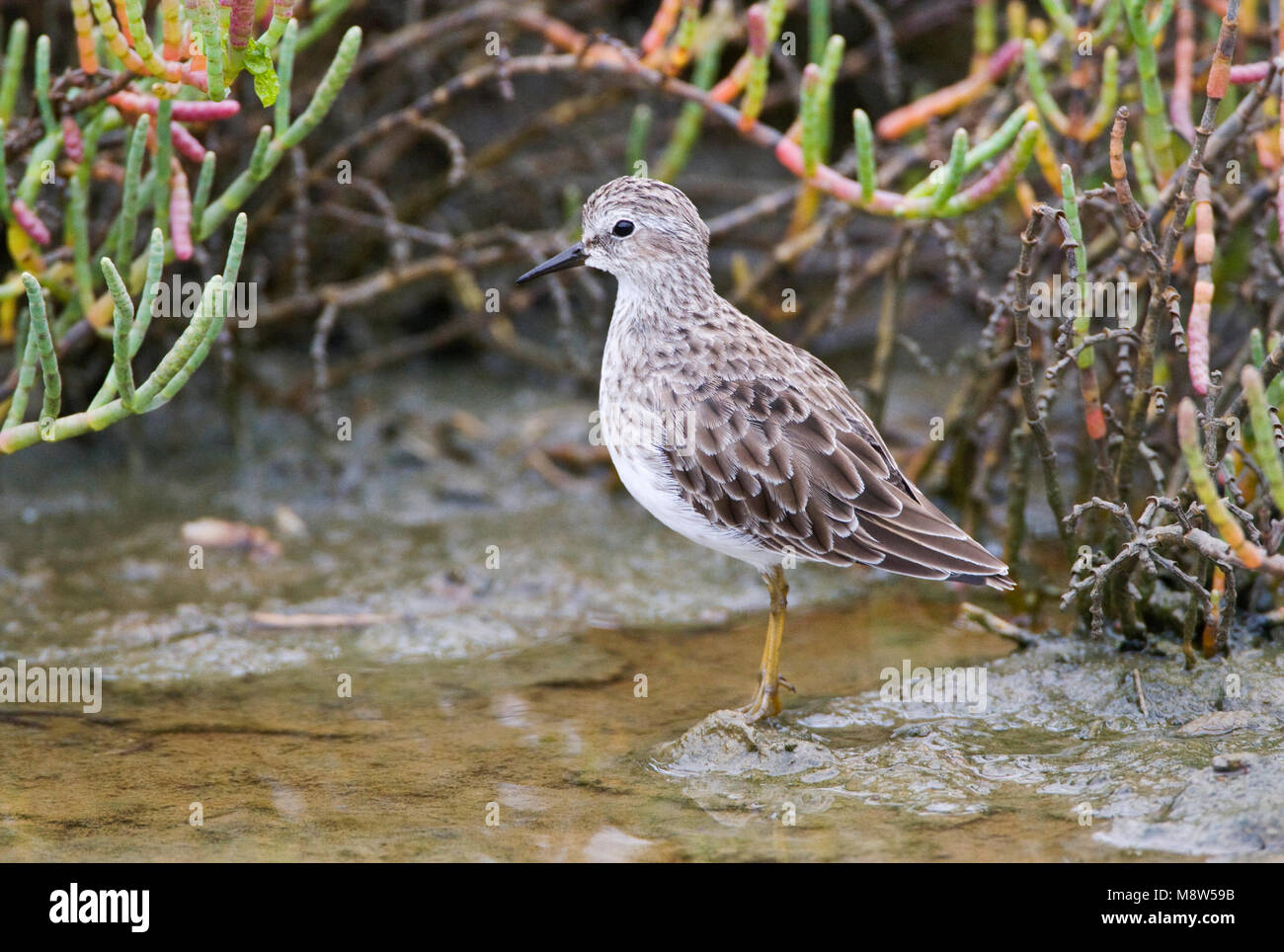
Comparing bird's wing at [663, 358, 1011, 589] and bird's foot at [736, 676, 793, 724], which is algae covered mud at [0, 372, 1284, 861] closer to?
bird's foot at [736, 676, 793, 724]

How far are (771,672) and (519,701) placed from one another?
989 mm

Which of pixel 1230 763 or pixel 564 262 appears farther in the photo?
pixel 564 262

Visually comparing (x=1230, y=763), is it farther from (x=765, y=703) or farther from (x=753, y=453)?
(x=753, y=453)

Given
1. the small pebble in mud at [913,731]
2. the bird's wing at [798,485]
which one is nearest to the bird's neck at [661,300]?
the bird's wing at [798,485]

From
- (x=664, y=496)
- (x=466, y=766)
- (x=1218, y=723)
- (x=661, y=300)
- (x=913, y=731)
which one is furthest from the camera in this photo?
(x=661, y=300)

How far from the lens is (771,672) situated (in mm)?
4938

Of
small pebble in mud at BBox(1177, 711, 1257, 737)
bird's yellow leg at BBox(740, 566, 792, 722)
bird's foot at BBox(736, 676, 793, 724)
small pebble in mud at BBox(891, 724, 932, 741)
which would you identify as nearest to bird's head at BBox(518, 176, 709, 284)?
bird's yellow leg at BBox(740, 566, 792, 722)

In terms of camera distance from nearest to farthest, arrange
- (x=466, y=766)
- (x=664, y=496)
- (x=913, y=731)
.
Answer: (x=466, y=766)
(x=913, y=731)
(x=664, y=496)

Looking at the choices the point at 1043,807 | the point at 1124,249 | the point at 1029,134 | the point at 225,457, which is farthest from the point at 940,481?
the point at 225,457

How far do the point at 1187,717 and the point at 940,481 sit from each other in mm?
2238

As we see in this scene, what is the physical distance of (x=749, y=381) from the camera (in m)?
4.94

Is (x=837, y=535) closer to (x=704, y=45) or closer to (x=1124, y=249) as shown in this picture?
(x=1124, y=249)

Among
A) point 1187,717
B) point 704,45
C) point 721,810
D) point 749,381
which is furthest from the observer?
point 704,45

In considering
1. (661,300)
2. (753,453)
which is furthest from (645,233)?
(753,453)
